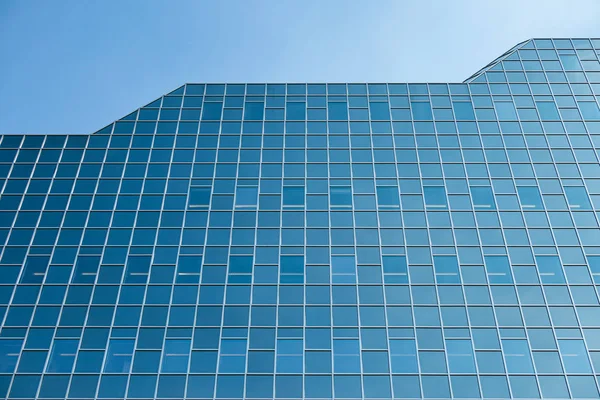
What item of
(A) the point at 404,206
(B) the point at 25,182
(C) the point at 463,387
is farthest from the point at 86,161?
(C) the point at 463,387

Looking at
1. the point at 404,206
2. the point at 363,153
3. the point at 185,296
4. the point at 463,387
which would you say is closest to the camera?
the point at 463,387

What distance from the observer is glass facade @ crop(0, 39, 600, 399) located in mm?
32969

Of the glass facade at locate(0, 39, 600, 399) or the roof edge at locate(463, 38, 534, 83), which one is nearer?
the glass facade at locate(0, 39, 600, 399)

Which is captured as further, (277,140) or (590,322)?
(277,140)

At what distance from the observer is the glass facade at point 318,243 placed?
32969 mm

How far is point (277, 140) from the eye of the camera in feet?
142

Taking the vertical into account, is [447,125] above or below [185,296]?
above

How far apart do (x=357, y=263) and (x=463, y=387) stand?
905cm

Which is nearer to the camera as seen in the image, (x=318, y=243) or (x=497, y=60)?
(x=318, y=243)

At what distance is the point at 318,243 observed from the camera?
37.9 m

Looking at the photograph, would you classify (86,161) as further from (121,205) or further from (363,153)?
(363,153)

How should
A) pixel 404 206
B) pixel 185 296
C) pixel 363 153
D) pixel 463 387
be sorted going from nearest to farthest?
pixel 463 387 < pixel 185 296 < pixel 404 206 < pixel 363 153

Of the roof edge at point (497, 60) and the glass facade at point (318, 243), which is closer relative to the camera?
the glass facade at point (318, 243)

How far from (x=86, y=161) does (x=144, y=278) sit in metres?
10.3
